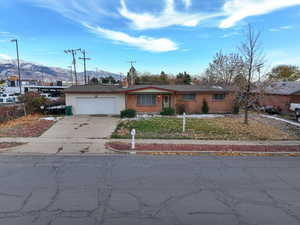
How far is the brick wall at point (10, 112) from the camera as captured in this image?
53.1 ft

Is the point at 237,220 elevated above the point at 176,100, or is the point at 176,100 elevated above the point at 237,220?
the point at 176,100

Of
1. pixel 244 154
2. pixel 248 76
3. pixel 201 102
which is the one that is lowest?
pixel 244 154

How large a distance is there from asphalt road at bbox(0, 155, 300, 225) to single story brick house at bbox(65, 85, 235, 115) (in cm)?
1354

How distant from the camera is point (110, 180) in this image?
582cm

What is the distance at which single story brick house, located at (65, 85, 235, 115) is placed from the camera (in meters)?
21.0

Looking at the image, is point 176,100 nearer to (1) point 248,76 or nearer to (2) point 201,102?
(2) point 201,102

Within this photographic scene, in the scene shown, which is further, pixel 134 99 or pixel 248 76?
pixel 134 99

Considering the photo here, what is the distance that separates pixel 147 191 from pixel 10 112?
685 inches

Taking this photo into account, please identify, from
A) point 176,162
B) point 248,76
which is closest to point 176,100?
point 248,76

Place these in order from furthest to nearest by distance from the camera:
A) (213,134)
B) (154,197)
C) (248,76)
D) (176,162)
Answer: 1. (248,76)
2. (213,134)
3. (176,162)
4. (154,197)

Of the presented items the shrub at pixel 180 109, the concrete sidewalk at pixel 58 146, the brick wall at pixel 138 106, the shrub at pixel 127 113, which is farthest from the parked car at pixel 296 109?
the concrete sidewalk at pixel 58 146

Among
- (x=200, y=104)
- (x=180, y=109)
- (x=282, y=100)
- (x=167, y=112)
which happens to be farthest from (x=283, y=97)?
(x=167, y=112)

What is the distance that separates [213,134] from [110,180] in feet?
28.0

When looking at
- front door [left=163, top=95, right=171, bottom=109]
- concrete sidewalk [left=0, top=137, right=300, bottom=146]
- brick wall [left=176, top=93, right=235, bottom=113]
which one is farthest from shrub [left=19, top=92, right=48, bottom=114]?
brick wall [left=176, top=93, right=235, bottom=113]
